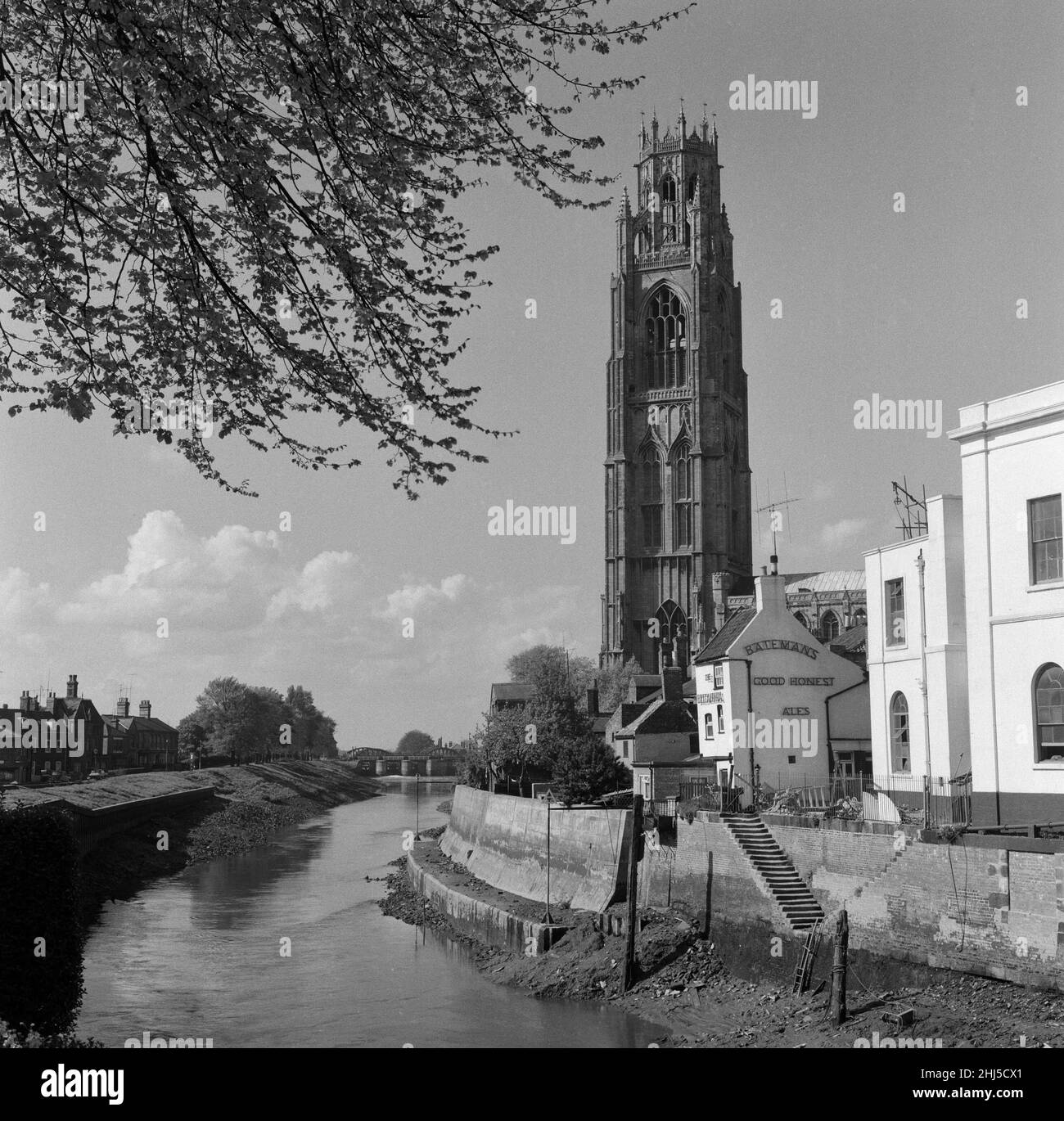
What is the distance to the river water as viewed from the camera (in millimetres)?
30375

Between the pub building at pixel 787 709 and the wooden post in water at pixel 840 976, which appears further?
the pub building at pixel 787 709

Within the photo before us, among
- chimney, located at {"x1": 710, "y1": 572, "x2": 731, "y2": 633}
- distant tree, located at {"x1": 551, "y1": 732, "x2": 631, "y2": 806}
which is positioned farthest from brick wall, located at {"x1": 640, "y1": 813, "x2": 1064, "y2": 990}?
chimney, located at {"x1": 710, "y1": 572, "x2": 731, "y2": 633}

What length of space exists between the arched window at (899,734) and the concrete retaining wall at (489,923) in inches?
464

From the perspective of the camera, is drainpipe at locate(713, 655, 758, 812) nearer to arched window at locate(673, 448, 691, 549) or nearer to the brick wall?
the brick wall

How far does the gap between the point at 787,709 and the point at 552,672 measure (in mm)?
59367

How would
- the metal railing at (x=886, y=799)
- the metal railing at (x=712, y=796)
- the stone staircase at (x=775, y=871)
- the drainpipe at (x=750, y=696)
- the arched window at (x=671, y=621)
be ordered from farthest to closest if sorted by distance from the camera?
the arched window at (x=671, y=621) → the drainpipe at (x=750, y=696) → the metal railing at (x=712, y=796) → the metal railing at (x=886, y=799) → the stone staircase at (x=775, y=871)

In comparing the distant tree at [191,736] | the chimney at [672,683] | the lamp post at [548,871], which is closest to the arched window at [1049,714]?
the lamp post at [548,871]

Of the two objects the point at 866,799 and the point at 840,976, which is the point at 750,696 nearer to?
the point at 866,799

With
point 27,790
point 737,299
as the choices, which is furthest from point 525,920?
point 737,299

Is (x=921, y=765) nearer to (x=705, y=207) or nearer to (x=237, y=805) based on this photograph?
(x=237, y=805)

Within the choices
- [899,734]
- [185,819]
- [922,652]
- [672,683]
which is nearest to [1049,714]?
[922,652]

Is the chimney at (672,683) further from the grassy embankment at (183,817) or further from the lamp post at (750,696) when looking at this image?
the grassy embankment at (183,817)

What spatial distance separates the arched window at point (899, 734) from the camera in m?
35.5

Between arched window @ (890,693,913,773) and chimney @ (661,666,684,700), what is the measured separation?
77.0 ft
